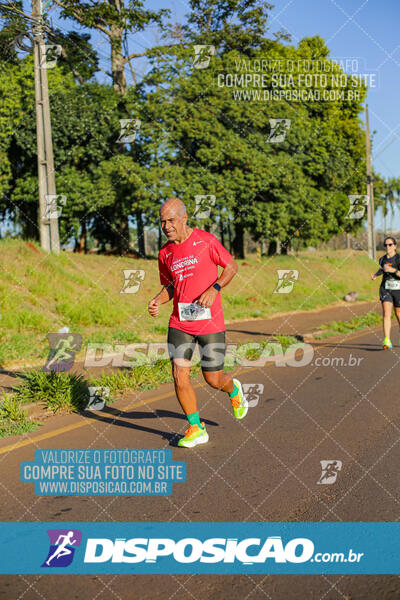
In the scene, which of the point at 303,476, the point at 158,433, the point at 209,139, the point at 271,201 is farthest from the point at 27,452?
the point at 271,201

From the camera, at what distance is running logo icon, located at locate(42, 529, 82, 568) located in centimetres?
358

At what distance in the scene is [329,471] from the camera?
16.4 feet

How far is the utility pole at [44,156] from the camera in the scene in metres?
17.8

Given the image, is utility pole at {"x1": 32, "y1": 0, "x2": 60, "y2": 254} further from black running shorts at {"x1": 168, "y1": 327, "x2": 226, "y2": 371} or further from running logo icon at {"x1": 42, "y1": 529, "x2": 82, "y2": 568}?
running logo icon at {"x1": 42, "y1": 529, "x2": 82, "y2": 568}

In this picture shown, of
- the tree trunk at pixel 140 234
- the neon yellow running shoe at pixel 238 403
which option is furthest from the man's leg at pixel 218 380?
the tree trunk at pixel 140 234

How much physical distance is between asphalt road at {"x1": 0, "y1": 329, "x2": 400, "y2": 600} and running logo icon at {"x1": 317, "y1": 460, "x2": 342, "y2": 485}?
0.04m

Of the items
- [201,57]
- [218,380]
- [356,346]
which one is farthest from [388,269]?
[201,57]

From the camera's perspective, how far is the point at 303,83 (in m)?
37.8

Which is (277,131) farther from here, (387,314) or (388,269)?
(387,314)

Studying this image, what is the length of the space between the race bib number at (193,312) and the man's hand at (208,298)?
0.18 metres

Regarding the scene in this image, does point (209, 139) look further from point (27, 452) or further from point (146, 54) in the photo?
point (27, 452)

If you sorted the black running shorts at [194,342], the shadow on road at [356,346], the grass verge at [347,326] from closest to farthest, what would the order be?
the black running shorts at [194,342], the shadow on road at [356,346], the grass verge at [347,326]

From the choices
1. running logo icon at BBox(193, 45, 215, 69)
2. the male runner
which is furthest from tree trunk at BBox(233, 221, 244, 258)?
the male runner

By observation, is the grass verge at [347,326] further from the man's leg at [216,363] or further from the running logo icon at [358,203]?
the running logo icon at [358,203]
